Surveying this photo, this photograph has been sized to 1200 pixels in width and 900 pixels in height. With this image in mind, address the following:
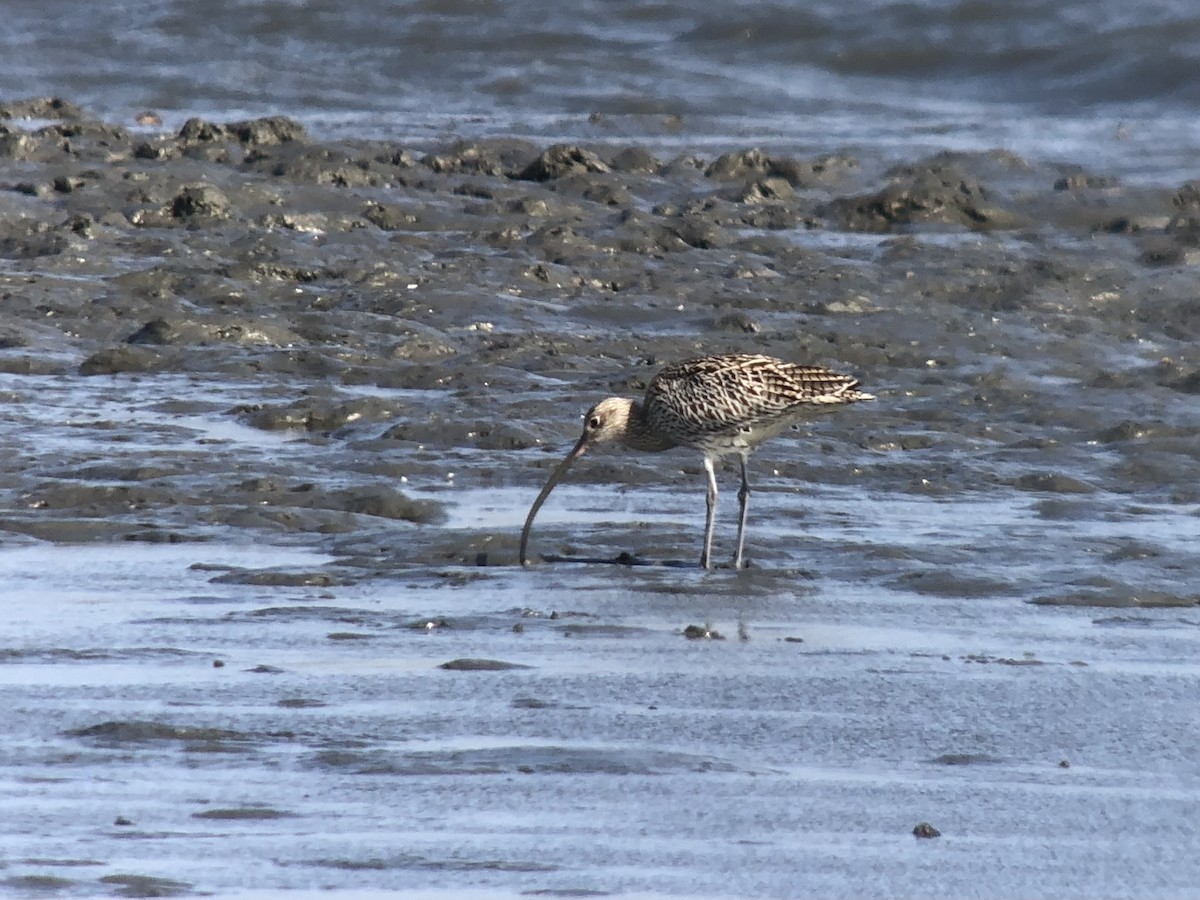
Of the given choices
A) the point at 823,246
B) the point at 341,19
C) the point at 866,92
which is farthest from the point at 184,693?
the point at 341,19

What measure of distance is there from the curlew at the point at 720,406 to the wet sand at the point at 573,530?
29cm

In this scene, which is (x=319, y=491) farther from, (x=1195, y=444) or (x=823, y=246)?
(x=823, y=246)

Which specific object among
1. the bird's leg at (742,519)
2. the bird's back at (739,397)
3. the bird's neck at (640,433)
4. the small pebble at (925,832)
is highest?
the bird's back at (739,397)

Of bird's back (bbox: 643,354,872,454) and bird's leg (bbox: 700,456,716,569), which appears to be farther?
bird's back (bbox: 643,354,872,454)

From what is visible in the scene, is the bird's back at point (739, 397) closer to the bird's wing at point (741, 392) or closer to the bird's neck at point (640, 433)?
the bird's wing at point (741, 392)

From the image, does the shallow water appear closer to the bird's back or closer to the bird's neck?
the bird's neck

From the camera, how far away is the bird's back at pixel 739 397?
9156 mm

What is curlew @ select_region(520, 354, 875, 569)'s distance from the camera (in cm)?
916

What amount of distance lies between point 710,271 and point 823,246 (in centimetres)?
122

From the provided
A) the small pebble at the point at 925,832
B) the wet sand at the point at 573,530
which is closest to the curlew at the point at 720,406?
the wet sand at the point at 573,530

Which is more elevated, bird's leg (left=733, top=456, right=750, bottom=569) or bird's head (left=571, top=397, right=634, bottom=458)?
bird's head (left=571, top=397, right=634, bottom=458)

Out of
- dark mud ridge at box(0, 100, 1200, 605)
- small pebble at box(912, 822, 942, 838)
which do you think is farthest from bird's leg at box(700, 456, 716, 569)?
small pebble at box(912, 822, 942, 838)

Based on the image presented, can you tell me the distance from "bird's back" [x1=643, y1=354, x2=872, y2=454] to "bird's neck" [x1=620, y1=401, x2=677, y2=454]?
15cm

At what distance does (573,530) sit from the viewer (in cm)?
894
